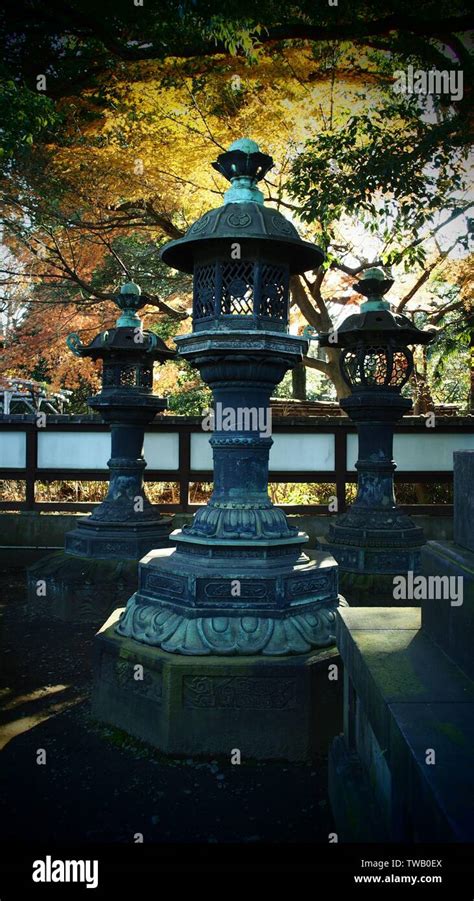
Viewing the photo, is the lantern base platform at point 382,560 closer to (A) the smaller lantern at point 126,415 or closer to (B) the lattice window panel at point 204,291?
(A) the smaller lantern at point 126,415

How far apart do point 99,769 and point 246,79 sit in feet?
32.9

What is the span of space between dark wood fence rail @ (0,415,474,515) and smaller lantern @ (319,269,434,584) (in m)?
2.21

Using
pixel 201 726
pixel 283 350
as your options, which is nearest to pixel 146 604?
pixel 201 726

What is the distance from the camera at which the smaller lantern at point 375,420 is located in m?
7.01

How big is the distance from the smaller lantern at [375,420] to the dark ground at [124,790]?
12.2ft

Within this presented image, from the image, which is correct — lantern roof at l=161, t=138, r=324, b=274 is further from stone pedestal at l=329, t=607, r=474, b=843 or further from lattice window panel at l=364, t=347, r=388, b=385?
lattice window panel at l=364, t=347, r=388, b=385

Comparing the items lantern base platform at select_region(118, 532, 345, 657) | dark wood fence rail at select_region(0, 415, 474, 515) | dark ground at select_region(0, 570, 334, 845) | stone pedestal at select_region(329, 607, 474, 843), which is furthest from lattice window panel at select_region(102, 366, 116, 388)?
stone pedestal at select_region(329, 607, 474, 843)

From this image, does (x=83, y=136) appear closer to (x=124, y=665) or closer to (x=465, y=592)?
(x=124, y=665)

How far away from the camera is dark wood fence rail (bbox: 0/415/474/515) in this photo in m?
9.66

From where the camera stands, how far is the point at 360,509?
7391mm

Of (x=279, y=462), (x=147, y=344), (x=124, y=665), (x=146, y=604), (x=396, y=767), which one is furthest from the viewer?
(x=279, y=462)

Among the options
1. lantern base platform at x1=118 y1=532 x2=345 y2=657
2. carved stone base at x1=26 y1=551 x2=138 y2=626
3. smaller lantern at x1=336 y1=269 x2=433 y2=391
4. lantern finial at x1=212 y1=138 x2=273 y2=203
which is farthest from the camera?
smaller lantern at x1=336 y1=269 x2=433 y2=391

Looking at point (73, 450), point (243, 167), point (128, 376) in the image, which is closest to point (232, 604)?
point (243, 167)

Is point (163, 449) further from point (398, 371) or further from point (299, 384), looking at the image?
point (299, 384)
